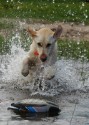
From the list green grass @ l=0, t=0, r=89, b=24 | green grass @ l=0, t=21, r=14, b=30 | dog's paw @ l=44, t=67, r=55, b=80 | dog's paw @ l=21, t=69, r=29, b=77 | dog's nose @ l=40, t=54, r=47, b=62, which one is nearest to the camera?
dog's nose @ l=40, t=54, r=47, b=62

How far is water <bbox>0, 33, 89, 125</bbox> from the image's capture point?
345 inches

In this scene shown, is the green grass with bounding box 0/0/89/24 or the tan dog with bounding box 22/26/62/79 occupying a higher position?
the green grass with bounding box 0/0/89/24

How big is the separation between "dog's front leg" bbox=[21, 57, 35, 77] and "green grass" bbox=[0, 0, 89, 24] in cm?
968

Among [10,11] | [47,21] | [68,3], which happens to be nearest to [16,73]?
[47,21]

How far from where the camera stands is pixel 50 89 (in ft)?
35.9

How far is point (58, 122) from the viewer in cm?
859

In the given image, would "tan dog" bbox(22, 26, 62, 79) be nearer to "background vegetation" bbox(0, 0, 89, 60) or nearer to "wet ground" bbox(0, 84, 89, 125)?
"wet ground" bbox(0, 84, 89, 125)

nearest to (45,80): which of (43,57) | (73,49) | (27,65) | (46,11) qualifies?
(27,65)

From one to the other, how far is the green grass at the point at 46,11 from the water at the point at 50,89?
7919mm

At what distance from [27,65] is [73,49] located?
4.69 meters

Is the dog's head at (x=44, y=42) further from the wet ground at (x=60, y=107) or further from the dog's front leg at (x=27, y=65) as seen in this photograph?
the wet ground at (x=60, y=107)

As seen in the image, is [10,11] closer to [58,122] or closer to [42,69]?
[42,69]

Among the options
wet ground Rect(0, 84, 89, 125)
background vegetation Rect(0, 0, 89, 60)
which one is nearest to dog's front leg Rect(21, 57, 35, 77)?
wet ground Rect(0, 84, 89, 125)

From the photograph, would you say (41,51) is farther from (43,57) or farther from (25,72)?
(25,72)
